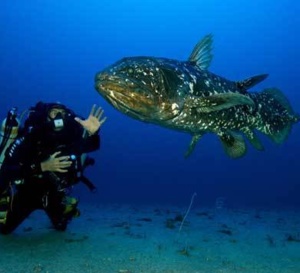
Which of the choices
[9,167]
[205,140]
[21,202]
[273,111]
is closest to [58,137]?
[9,167]

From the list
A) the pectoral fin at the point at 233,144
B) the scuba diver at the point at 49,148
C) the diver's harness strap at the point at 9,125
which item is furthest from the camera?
the diver's harness strap at the point at 9,125

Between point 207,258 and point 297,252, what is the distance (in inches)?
83.0

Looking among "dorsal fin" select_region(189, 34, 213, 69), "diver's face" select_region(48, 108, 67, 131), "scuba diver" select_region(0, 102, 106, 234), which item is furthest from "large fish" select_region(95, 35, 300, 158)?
"diver's face" select_region(48, 108, 67, 131)

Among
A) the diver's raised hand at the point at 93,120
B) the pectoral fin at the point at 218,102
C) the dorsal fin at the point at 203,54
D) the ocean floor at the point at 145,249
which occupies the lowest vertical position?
the ocean floor at the point at 145,249

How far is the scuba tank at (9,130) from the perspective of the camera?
7.21 metres

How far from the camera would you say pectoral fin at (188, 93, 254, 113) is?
15.8ft

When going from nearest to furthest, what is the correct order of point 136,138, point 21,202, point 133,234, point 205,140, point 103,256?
point 103,256 → point 21,202 → point 133,234 → point 205,140 → point 136,138

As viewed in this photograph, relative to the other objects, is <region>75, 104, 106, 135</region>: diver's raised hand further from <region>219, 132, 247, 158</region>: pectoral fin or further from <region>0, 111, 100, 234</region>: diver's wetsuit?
<region>219, 132, 247, 158</region>: pectoral fin

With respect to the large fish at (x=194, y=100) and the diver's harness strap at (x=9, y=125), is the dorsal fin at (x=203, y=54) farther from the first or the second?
the diver's harness strap at (x=9, y=125)

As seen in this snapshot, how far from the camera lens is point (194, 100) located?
513 centimetres

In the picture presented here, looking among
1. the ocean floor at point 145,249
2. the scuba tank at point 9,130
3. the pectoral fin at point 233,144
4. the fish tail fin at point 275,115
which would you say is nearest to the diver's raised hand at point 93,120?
the scuba tank at point 9,130

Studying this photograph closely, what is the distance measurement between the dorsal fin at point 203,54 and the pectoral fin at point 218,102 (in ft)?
3.72

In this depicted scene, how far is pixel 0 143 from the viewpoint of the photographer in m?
7.32

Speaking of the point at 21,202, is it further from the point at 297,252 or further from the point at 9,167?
the point at 297,252
